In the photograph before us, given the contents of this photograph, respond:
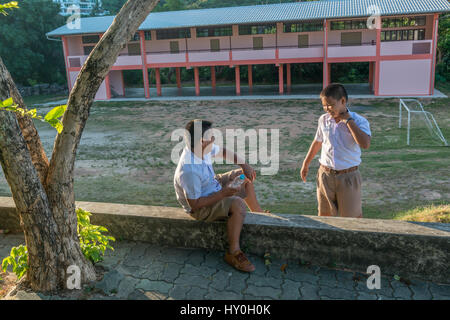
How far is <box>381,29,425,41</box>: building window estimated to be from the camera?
22.5 m

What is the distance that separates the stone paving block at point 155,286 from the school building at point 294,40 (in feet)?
65.2

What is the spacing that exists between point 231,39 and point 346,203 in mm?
22865

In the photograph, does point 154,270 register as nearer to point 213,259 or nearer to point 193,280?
point 193,280

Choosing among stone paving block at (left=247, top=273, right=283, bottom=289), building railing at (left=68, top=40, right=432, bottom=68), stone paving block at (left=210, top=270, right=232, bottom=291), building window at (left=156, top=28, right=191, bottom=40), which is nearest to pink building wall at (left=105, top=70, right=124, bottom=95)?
building railing at (left=68, top=40, right=432, bottom=68)

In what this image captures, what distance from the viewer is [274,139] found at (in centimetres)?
1349

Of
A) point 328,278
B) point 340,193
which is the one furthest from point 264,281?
point 340,193

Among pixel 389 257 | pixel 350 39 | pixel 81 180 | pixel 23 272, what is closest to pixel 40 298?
pixel 23 272

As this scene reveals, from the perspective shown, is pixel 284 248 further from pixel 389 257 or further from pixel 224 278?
pixel 389 257

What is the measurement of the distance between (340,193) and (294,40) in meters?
22.2

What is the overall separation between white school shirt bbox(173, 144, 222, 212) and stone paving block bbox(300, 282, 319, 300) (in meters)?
1.08

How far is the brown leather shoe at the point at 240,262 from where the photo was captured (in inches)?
134

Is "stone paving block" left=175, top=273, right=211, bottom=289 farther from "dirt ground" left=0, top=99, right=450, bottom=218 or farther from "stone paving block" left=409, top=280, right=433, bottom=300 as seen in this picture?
"dirt ground" left=0, top=99, right=450, bottom=218

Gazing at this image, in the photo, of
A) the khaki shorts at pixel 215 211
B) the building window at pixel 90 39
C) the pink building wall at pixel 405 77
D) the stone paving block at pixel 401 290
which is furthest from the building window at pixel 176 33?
the stone paving block at pixel 401 290
